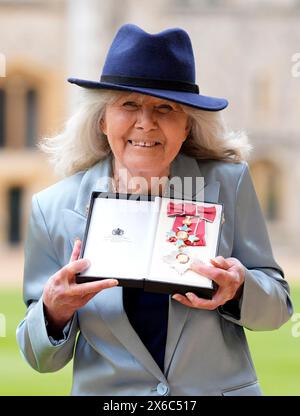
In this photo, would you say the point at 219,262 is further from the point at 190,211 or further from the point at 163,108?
the point at 163,108

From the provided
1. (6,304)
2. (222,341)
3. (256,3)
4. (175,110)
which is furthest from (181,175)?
(256,3)

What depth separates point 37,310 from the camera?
1.55m

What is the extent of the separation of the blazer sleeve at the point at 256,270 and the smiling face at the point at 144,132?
15 cm

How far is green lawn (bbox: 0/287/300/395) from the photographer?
Answer: 4.14m

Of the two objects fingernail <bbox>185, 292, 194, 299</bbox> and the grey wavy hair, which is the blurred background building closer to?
the grey wavy hair

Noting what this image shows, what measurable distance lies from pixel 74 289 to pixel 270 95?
46.6 feet

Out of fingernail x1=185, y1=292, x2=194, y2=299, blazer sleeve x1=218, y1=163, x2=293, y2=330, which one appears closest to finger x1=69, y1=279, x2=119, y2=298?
fingernail x1=185, y1=292, x2=194, y2=299

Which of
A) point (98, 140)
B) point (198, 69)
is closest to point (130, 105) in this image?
point (98, 140)

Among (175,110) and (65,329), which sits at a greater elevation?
(175,110)

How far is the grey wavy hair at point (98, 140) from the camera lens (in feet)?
5.39

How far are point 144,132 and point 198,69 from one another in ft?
46.6

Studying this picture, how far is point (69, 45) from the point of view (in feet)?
49.5

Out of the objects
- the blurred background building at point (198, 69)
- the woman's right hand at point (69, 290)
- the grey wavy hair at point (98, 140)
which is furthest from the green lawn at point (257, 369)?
the blurred background building at point (198, 69)

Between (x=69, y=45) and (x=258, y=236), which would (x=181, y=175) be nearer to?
(x=258, y=236)
